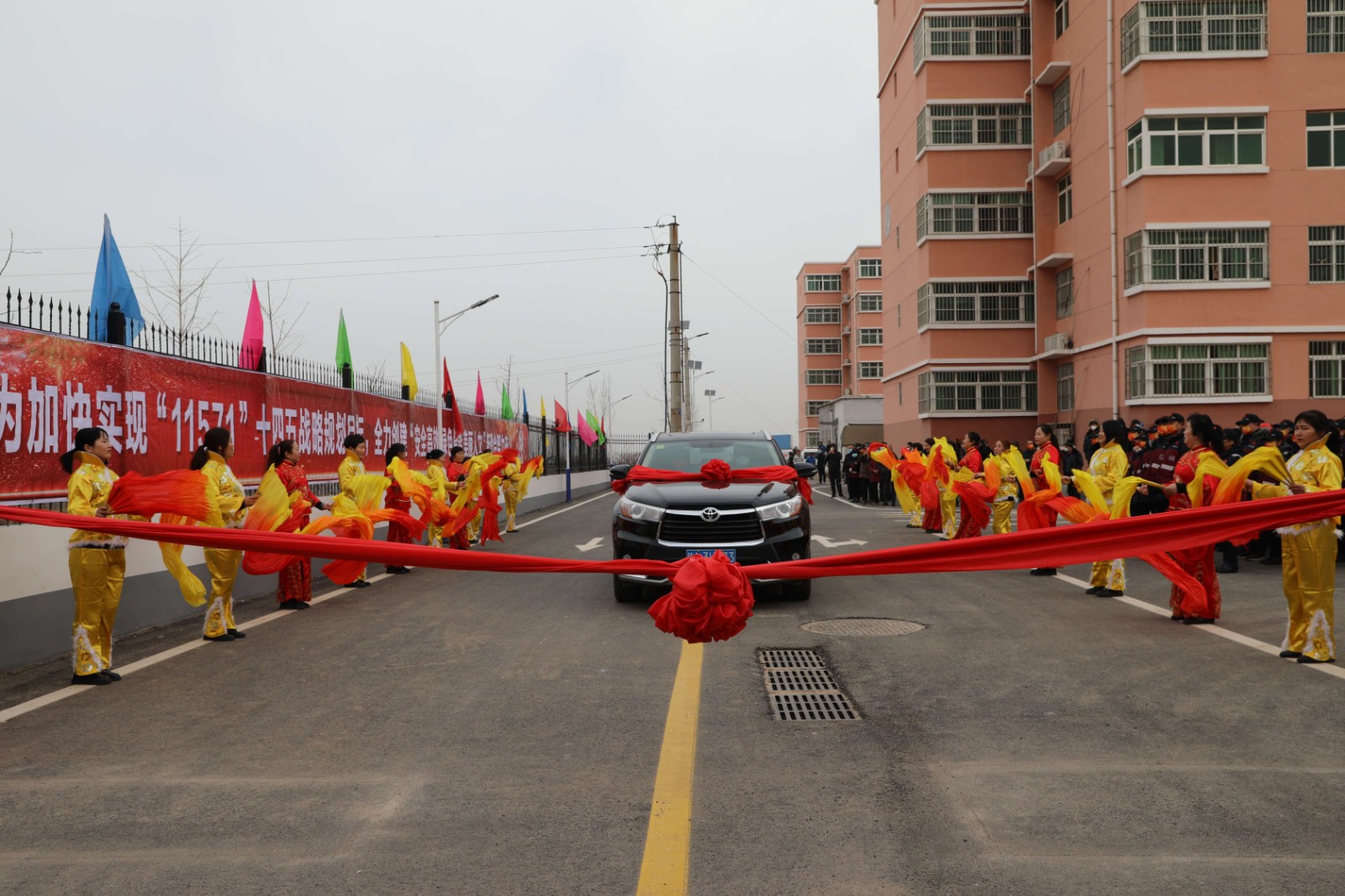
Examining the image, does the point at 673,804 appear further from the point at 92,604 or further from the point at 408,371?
the point at 408,371

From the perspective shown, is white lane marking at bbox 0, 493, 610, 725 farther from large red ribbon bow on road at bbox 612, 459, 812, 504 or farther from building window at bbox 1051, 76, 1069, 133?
building window at bbox 1051, 76, 1069, 133

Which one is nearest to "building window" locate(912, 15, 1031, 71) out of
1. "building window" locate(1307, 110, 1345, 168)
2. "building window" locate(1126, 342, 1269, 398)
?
"building window" locate(1307, 110, 1345, 168)

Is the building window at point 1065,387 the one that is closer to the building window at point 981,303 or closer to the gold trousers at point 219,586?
the building window at point 981,303

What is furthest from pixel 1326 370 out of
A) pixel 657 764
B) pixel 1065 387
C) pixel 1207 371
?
pixel 657 764

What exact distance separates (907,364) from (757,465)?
30.0 meters

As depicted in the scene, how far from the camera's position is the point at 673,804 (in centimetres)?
443

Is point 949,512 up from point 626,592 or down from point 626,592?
up

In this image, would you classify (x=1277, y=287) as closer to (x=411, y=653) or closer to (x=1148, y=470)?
(x=1148, y=470)

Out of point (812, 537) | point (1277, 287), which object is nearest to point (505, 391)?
point (812, 537)

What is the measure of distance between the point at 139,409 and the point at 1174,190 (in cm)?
2491

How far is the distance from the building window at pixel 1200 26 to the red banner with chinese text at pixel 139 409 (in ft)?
71.9

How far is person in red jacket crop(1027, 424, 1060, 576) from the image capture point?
1159cm

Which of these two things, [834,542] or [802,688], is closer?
[802,688]

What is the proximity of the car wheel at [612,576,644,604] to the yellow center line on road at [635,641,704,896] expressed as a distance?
3534 millimetres
